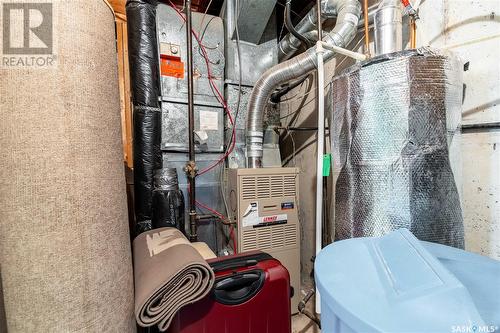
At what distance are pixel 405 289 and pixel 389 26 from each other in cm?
106

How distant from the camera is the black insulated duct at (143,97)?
1.56 m

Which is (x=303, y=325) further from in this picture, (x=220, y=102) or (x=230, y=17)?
(x=230, y=17)

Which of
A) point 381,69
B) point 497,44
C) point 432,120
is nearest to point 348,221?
point 432,120

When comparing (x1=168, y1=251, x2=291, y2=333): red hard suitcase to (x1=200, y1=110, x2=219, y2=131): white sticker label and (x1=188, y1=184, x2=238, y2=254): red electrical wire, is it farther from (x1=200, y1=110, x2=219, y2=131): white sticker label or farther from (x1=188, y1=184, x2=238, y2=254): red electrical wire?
(x1=200, y1=110, x2=219, y2=131): white sticker label

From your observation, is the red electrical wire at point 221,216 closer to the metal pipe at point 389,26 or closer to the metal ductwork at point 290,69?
the metal ductwork at point 290,69

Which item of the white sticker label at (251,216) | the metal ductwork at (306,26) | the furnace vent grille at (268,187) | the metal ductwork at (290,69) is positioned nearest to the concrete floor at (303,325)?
the white sticker label at (251,216)

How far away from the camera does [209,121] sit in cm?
195

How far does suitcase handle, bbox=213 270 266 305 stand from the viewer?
780 millimetres

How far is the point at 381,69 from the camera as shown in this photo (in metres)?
0.86

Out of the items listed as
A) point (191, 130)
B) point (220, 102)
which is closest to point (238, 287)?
point (191, 130)

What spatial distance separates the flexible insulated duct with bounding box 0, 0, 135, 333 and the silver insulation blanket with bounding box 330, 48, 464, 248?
94 centimetres

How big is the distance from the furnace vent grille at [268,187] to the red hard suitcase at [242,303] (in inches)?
24.4

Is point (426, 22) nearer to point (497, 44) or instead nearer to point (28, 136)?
point (497, 44)

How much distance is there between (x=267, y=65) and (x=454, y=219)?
181 cm
